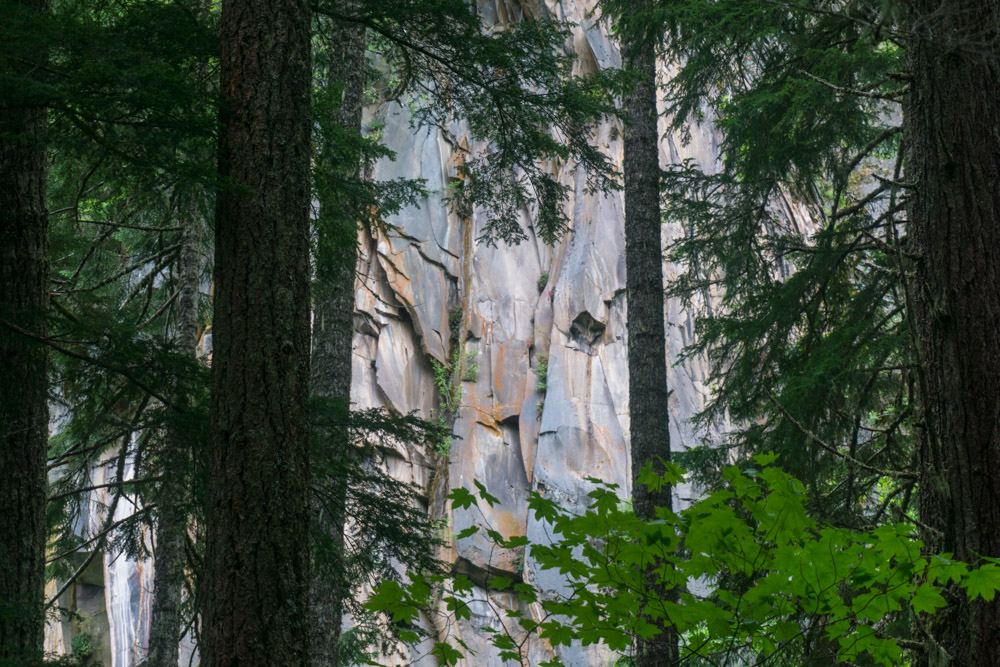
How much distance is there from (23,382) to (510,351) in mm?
16083

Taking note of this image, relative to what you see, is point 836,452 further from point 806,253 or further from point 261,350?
point 806,253

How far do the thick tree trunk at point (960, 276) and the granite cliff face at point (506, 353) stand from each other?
14.4 meters

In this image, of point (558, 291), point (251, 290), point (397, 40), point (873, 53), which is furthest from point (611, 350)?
point (251, 290)

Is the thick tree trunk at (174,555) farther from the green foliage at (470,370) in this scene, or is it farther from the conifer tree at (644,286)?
the green foliage at (470,370)

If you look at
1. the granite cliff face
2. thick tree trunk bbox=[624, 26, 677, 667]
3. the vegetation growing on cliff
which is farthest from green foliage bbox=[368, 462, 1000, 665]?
the granite cliff face

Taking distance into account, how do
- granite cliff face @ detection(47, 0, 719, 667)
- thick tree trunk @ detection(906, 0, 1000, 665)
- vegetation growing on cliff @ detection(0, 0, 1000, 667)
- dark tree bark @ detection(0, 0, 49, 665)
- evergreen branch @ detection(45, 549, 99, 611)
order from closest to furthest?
1. vegetation growing on cliff @ detection(0, 0, 1000, 667)
2. thick tree trunk @ detection(906, 0, 1000, 665)
3. dark tree bark @ detection(0, 0, 49, 665)
4. evergreen branch @ detection(45, 549, 99, 611)
5. granite cliff face @ detection(47, 0, 719, 667)

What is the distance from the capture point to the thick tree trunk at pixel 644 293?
7055 millimetres

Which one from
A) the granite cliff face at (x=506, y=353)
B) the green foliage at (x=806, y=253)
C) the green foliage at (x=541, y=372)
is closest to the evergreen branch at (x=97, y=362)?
the green foliage at (x=806, y=253)

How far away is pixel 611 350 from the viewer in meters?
19.5

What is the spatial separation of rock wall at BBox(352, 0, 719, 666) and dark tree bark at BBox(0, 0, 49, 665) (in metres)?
13.8

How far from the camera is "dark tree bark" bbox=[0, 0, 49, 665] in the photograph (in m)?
4.05

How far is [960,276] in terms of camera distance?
129 inches

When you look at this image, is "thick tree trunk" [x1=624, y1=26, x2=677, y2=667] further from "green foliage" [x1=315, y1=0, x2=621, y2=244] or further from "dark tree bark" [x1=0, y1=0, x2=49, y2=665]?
"dark tree bark" [x1=0, y1=0, x2=49, y2=665]

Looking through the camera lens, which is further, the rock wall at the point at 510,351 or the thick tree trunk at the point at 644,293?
the rock wall at the point at 510,351
